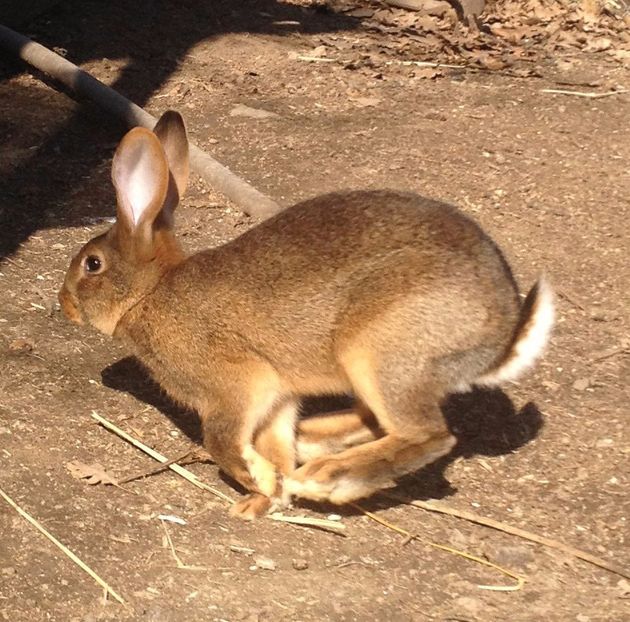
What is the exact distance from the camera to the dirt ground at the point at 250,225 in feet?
13.5

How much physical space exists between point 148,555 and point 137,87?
444 centimetres

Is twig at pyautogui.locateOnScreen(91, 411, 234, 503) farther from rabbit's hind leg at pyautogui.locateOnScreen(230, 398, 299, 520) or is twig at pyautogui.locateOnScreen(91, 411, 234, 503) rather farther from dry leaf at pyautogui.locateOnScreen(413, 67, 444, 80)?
dry leaf at pyautogui.locateOnScreen(413, 67, 444, 80)

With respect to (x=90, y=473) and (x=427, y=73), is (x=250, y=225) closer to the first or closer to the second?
(x=90, y=473)

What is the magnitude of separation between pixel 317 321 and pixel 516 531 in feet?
3.27

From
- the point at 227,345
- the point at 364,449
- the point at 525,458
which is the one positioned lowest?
the point at 525,458

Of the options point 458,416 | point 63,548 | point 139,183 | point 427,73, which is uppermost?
point 139,183

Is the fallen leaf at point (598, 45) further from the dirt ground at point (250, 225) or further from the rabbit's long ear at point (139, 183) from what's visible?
the rabbit's long ear at point (139, 183)

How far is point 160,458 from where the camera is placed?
4.73 metres

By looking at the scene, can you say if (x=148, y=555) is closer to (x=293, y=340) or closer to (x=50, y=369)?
(x=293, y=340)

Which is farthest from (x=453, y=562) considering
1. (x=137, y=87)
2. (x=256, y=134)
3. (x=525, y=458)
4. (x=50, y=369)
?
(x=137, y=87)

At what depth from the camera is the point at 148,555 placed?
4168 millimetres

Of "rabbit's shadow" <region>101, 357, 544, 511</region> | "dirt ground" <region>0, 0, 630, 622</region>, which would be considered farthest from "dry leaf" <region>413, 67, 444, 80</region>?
"rabbit's shadow" <region>101, 357, 544, 511</region>

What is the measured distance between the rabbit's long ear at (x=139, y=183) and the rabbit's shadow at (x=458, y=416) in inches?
28.3

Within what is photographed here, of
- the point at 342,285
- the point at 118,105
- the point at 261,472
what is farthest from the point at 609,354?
the point at 118,105
